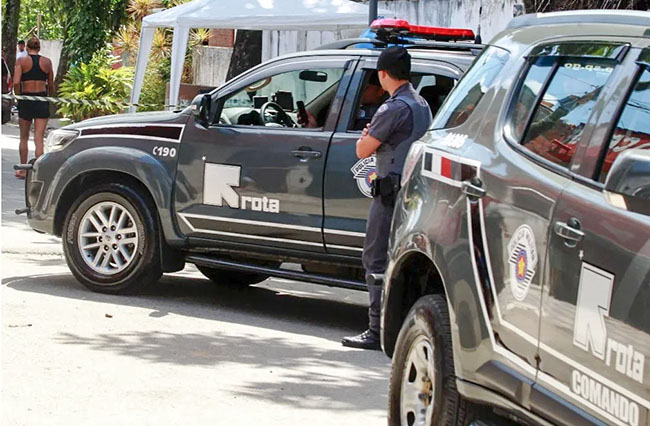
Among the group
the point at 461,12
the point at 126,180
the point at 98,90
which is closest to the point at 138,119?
the point at 126,180

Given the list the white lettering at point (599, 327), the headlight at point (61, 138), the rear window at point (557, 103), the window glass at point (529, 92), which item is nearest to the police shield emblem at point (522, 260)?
the rear window at point (557, 103)

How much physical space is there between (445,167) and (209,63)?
29040 mm

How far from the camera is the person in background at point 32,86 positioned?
59.1 feet

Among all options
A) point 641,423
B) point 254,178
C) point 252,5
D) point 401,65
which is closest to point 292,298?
point 254,178

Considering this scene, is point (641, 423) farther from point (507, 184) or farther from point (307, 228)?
point (307, 228)

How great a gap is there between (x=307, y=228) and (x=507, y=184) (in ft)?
14.1

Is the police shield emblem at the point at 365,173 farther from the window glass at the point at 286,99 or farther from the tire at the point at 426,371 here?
the tire at the point at 426,371

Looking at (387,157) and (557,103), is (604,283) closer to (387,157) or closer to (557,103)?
(557,103)

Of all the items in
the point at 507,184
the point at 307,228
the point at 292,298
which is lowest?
the point at 292,298

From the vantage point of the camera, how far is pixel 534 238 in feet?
14.4

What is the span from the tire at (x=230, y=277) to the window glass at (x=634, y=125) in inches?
257

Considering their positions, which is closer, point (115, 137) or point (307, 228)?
point (307, 228)

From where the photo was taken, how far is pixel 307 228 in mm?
8945

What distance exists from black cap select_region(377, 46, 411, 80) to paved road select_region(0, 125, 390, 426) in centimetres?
174
